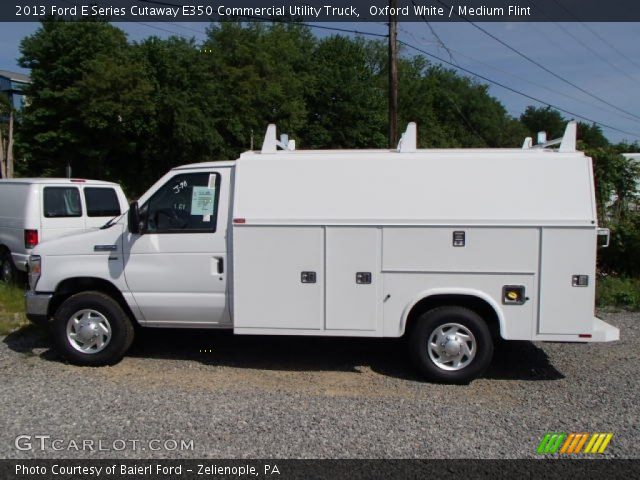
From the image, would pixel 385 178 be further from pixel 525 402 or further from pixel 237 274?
pixel 525 402

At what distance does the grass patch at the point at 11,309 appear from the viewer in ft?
26.4

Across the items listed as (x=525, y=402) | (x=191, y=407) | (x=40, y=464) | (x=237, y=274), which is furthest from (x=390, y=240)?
(x=40, y=464)

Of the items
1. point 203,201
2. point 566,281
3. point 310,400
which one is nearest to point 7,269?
point 203,201

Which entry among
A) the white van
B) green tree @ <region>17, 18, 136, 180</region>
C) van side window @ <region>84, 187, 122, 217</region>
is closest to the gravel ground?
the white van

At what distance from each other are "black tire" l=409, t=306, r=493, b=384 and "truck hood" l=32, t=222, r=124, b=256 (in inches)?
125

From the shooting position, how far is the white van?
9.71 metres

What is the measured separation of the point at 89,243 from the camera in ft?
20.6

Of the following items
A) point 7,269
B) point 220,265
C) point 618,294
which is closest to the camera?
point 220,265

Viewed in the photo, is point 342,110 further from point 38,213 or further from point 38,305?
A: point 38,305

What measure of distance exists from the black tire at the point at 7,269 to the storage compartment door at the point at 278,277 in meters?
5.94

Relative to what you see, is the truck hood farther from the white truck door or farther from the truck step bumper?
the truck step bumper

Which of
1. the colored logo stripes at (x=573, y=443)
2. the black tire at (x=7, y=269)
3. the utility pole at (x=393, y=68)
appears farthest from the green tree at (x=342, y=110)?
the colored logo stripes at (x=573, y=443)

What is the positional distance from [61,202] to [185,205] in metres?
4.90

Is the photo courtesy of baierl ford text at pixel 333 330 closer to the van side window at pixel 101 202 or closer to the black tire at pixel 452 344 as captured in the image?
the black tire at pixel 452 344
